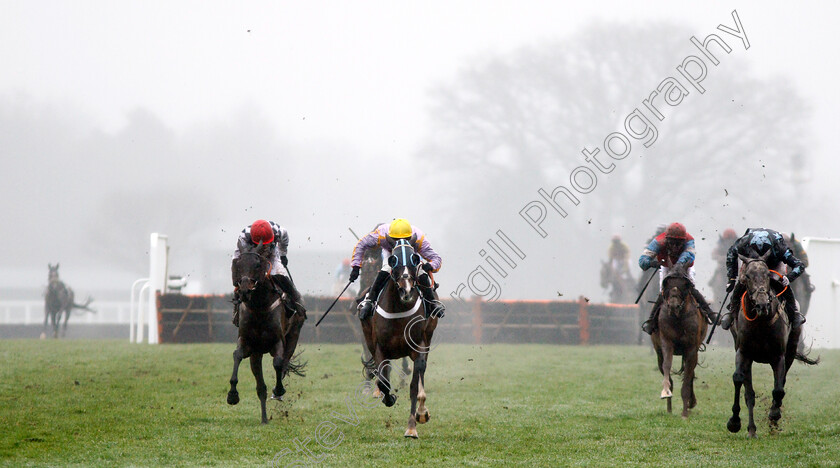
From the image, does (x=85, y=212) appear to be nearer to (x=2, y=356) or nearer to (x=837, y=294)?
(x=2, y=356)

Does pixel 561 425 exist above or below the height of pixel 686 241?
below

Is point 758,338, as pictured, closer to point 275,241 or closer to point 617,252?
point 275,241

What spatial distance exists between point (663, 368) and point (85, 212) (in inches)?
1833

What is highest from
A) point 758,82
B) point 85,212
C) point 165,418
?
point 758,82

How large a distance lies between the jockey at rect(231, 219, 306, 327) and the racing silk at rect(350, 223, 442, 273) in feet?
2.63

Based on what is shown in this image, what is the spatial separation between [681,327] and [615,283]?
16.1 metres

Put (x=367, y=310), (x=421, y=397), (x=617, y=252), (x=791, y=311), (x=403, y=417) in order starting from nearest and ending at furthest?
(x=791, y=311) → (x=421, y=397) → (x=367, y=310) → (x=403, y=417) → (x=617, y=252)

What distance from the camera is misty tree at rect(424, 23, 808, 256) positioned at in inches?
1588

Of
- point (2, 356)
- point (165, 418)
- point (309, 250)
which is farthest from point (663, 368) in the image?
point (309, 250)

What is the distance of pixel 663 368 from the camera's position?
455 inches

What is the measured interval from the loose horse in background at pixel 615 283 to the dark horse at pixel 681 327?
620 inches

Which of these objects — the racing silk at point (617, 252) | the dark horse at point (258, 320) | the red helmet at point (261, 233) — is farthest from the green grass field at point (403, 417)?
the racing silk at point (617, 252)

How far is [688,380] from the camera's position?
1108cm

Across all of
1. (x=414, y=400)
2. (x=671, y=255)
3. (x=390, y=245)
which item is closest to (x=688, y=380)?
(x=671, y=255)
